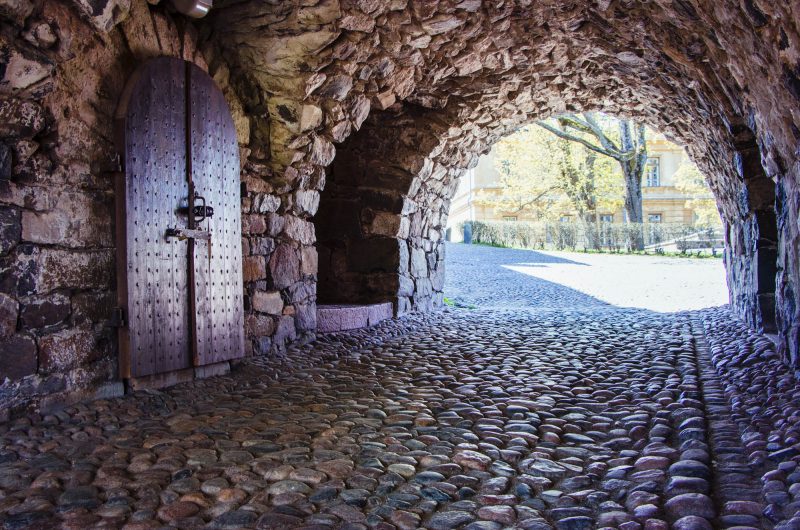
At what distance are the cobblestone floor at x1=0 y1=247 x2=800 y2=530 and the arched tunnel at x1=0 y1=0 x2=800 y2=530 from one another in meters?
0.02

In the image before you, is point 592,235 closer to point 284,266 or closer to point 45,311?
point 284,266

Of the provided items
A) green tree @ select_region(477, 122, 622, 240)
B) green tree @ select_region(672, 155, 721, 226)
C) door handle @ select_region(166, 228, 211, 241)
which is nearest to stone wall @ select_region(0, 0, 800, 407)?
door handle @ select_region(166, 228, 211, 241)

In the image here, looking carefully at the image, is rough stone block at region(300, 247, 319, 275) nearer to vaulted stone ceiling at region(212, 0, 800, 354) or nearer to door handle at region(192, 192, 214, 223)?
vaulted stone ceiling at region(212, 0, 800, 354)

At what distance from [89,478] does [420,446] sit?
4.33 ft

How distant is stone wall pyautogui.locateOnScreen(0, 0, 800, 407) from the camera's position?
312cm

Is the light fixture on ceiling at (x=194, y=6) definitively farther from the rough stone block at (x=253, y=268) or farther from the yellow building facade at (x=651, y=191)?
the yellow building facade at (x=651, y=191)

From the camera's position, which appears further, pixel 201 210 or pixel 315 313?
pixel 315 313

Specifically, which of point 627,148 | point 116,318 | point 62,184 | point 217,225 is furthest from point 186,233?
point 627,148

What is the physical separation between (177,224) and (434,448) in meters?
2.26

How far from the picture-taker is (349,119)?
5.40 m

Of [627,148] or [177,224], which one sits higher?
[627,148]

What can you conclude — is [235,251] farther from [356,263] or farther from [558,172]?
[558,172]

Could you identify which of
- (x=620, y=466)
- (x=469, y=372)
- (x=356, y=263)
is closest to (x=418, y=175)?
(x=356, y=263)

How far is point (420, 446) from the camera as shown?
280 centimetres
